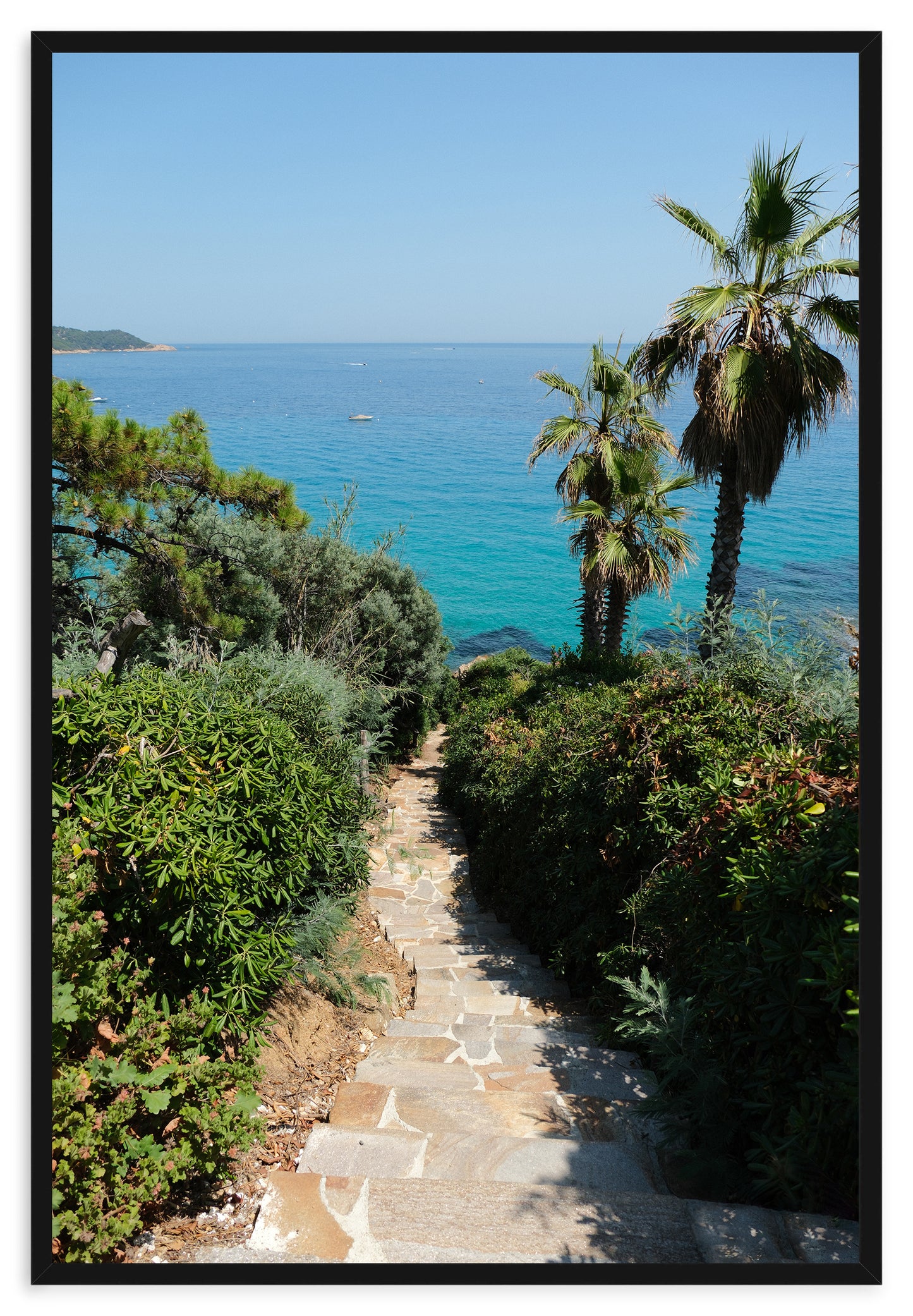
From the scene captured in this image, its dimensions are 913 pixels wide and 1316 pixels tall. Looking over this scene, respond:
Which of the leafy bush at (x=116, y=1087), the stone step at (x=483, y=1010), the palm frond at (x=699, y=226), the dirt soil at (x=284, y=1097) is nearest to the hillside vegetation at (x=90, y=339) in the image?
the leafy bush at (x=116, y=1087)

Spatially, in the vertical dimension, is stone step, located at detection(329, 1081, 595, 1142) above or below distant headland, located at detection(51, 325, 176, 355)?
Result: below

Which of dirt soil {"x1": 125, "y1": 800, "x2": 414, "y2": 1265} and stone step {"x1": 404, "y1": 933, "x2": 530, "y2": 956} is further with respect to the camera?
stone step {"x1": 404, "y1": 933, "x2": 530, "y2": 956}

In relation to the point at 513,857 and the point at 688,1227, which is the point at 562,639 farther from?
the point at 688,1227

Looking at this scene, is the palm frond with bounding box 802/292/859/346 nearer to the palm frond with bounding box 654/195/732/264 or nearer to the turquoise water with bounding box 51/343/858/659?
the palm frond with bounding box 654/195/732/264

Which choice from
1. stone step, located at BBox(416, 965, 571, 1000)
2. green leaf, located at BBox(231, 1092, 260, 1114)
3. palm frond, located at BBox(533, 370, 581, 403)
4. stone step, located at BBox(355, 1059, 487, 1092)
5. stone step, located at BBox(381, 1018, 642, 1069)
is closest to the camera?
green leaf, located at BBox(231, 1092, 260, 1114)

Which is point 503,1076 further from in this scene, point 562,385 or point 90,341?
point 562,385

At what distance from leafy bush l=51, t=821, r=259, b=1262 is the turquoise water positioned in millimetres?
1976

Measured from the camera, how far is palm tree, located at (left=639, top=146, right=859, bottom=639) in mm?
6719

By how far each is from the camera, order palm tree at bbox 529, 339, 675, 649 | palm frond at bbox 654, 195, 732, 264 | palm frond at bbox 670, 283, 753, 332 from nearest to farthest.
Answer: palm frond at bbox 670, 283, 753, 332 → palm frond at bbox 654, 195, 732, 264 → palm tree at bbox 529, 339, 675, 649

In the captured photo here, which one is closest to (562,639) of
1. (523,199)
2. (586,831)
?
(586,831)

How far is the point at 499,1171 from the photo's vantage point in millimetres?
2564

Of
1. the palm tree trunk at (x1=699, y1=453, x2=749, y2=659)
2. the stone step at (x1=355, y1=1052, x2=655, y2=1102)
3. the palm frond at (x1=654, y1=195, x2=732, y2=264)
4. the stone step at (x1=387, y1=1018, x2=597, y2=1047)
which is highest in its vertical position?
the palm frond at (x1=654, y1=195, x2=732, y2=264)

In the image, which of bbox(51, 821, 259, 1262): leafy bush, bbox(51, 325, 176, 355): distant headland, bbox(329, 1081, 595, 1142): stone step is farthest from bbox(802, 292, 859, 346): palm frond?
bbox(51, 821, 259, 1262): leafy bush

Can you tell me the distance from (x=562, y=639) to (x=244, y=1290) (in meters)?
31.5
